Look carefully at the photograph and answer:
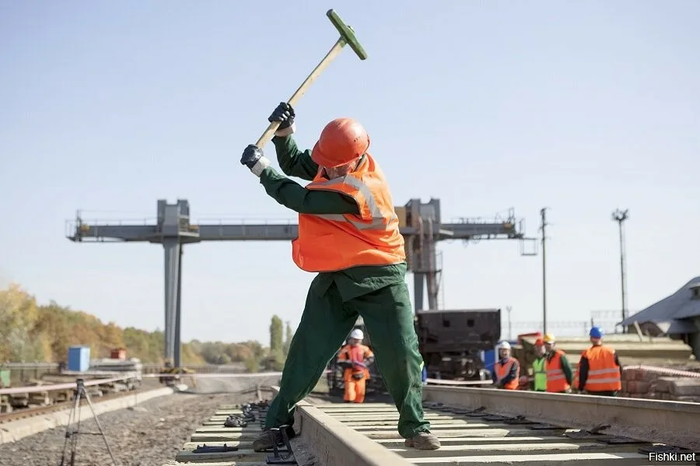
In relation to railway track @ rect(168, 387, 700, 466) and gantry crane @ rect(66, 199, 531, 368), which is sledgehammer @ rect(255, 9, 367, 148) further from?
gantry crane @ rect(66, 199, 531, 368)

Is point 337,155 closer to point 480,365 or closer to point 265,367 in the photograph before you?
point 480,365

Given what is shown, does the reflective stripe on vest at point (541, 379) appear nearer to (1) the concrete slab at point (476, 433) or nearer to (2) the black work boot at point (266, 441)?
(1) the concrete slab at point (476, 433)

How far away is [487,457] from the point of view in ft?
11.4

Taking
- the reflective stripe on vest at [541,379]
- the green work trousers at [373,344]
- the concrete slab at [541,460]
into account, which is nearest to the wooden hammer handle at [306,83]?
the green work trousers at [373,344]

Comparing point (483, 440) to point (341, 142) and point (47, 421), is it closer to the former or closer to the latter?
point (341, 142)

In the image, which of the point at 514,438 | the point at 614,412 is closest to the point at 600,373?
the point at 614,412

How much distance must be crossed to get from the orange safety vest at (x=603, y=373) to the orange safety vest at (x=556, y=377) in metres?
1.25

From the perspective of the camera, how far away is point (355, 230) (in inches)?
158

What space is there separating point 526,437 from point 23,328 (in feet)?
175

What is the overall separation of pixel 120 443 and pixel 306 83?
800cm

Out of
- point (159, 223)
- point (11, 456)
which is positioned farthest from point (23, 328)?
point (11, 456)

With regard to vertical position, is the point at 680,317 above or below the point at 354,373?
above

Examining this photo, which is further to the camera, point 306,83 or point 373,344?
point 306,83

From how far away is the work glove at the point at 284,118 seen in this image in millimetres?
4508
